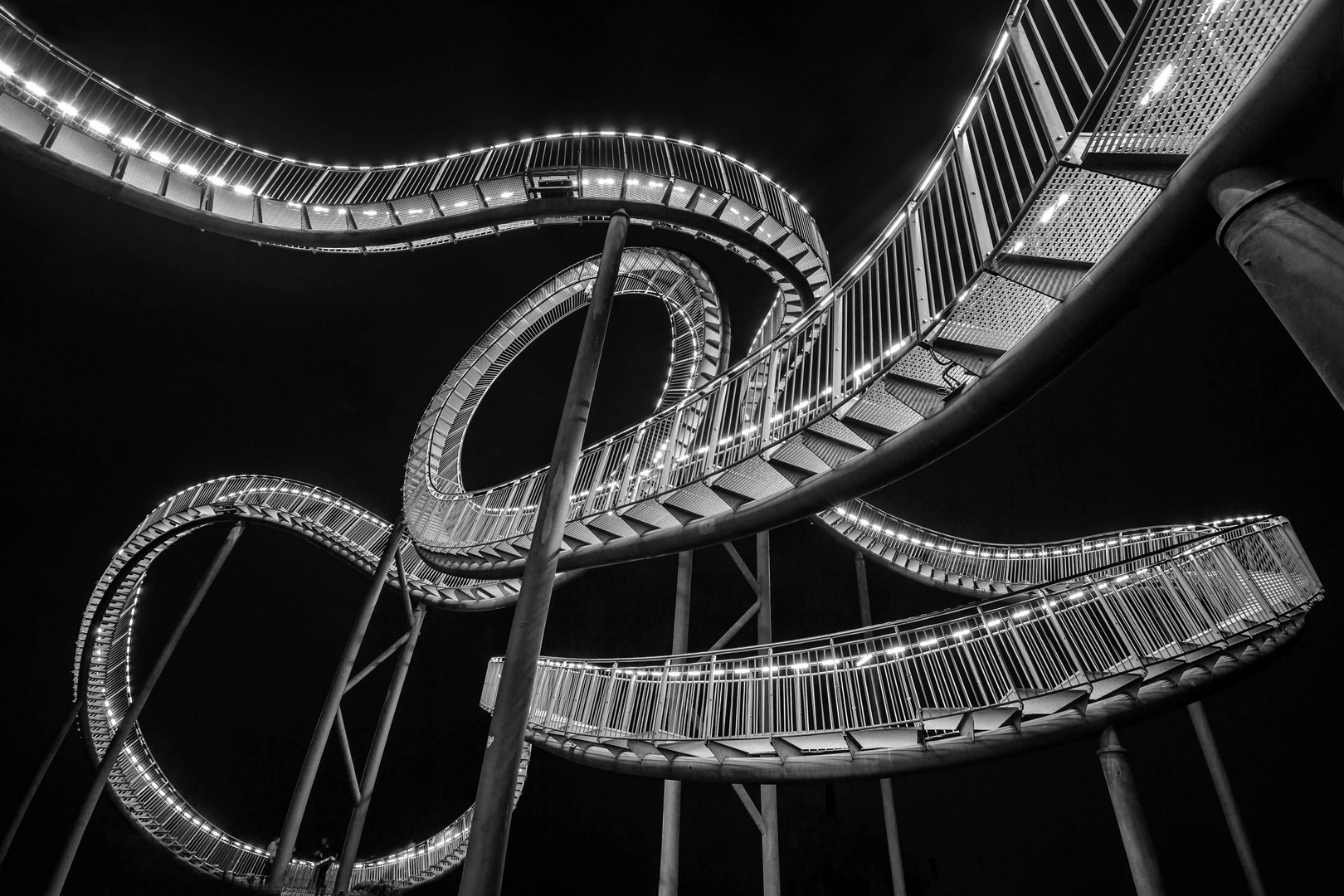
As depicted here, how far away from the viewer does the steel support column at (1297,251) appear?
6.69ft

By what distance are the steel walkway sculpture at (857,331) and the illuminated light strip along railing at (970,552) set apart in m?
0.17

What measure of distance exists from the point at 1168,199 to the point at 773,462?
155 inches

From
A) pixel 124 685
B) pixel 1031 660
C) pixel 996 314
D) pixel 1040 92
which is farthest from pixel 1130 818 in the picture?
pixel 124 685

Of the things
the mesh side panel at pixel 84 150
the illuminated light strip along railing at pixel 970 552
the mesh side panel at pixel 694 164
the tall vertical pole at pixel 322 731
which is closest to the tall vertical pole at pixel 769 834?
the illuminated light strip along railing at pixel 970 552

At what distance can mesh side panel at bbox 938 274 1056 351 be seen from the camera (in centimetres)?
442

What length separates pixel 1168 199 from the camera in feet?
9.95

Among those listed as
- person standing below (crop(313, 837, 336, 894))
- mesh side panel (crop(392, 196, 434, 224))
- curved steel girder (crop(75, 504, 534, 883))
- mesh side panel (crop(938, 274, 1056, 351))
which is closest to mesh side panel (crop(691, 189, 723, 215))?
mesh side panel (crop(392, 196, 434, 224))

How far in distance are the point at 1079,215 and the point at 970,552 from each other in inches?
503

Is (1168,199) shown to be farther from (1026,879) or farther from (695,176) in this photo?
(1026,879)

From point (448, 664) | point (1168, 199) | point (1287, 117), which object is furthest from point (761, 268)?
point (448, 664)

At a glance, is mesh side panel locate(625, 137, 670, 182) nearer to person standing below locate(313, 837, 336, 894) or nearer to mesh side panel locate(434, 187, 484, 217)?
mesh side panel locate(434, 187, 484, 217)

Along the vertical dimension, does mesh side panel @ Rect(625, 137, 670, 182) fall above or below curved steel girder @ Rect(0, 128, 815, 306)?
above

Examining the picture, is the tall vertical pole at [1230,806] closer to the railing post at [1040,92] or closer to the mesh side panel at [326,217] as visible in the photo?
the railing post at [1040,92]

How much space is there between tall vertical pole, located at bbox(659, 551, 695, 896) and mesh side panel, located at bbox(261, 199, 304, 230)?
23.4 ft
